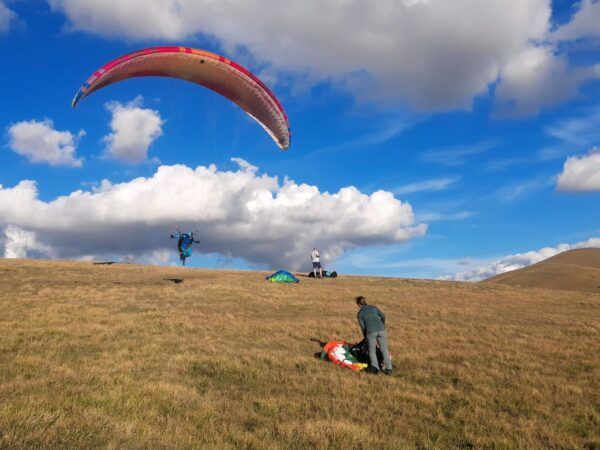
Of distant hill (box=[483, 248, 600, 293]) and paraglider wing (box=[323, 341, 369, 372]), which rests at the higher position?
distant hill (box=[483, 248, 600, 293])

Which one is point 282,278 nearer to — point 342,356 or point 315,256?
point 315,256

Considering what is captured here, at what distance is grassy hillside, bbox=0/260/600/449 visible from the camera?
6914 millimetres

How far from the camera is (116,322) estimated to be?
1764 centimetres

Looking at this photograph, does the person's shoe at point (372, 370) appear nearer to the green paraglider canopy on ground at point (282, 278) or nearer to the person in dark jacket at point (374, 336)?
the person in dark jacket at point (374, 336)

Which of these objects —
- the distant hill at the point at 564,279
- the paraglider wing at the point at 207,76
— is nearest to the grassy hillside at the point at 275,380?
the paraglider wing at the point at 207,76

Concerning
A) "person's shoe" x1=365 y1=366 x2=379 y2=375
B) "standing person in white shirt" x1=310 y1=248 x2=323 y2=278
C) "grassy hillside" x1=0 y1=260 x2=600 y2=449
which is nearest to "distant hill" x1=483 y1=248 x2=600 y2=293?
"standing person in white shirt" x1=310 y1=248 x2=323 y2=278

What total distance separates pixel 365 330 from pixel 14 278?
1205 inches

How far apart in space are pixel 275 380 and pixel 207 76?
17219 mm

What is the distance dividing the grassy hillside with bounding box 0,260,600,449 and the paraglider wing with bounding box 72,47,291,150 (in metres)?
9.55

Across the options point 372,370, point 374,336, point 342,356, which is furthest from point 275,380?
point 374,336

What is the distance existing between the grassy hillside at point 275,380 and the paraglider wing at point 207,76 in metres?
9.55

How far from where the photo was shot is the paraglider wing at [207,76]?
1816cm

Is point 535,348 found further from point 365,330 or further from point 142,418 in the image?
point 142,418

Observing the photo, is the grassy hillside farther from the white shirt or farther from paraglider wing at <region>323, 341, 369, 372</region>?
the white shirt
